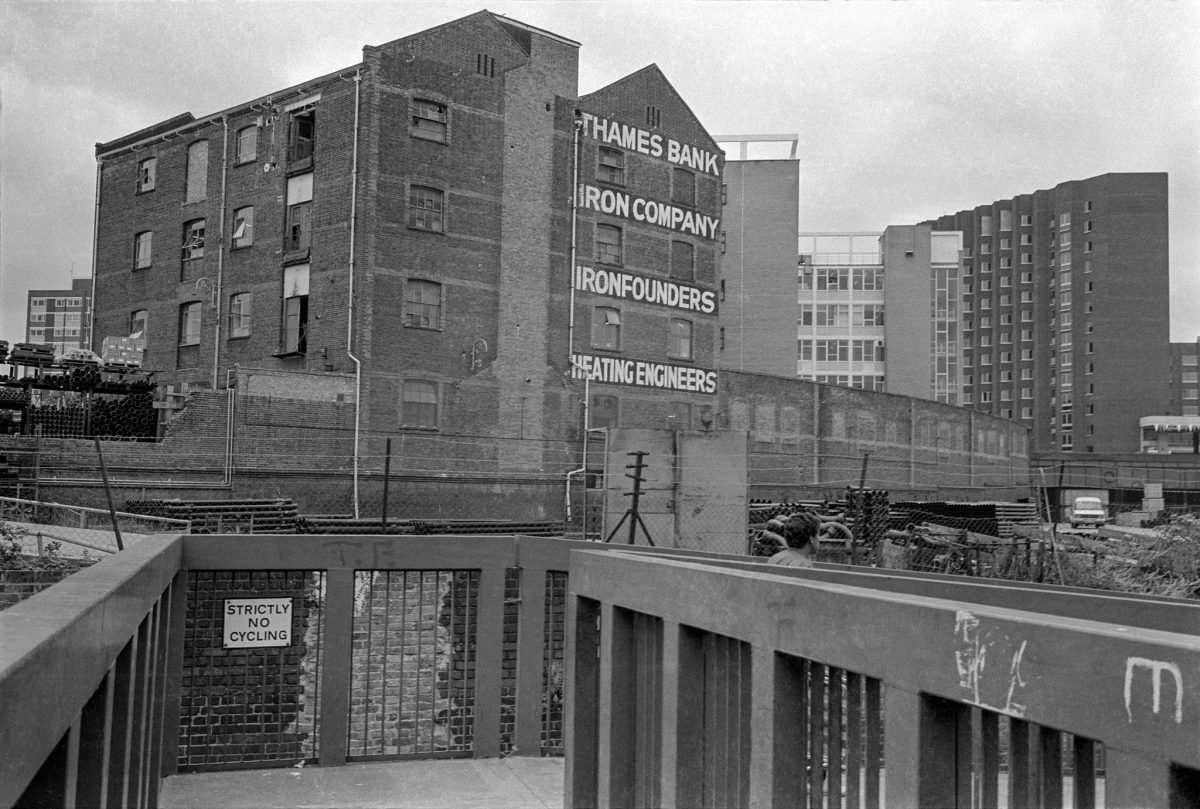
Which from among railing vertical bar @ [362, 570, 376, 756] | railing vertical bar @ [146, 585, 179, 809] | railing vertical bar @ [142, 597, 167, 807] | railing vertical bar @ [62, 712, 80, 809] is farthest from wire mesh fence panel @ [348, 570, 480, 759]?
railing vertical bar @ [62, 712, 80, 809]

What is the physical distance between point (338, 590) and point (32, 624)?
5.58 m

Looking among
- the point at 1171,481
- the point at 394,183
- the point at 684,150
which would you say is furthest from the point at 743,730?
the point at 1171,481

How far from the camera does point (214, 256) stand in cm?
4019

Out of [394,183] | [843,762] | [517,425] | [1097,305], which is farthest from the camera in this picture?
[1097,305]

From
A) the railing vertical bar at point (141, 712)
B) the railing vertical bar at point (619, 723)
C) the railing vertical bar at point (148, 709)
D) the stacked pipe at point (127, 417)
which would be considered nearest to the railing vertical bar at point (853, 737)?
the railing vertical bar at point (619, 723)

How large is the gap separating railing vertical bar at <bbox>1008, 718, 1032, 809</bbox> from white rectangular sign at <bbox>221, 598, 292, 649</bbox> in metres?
5.78

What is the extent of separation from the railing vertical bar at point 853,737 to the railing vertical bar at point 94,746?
2.06 meters

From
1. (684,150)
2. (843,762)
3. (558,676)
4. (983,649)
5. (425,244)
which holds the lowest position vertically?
(558,676)

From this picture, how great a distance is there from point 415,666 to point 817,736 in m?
4.78

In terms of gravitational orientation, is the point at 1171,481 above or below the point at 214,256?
below

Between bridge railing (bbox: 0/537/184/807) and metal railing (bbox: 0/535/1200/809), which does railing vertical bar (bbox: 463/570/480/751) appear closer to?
metal railing (bbox: 0/535/1200/809)

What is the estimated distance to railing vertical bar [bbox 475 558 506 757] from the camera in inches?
307

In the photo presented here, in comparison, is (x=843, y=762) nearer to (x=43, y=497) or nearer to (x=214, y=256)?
(x=43, y=497)

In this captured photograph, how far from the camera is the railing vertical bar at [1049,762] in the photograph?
2.59 metres
